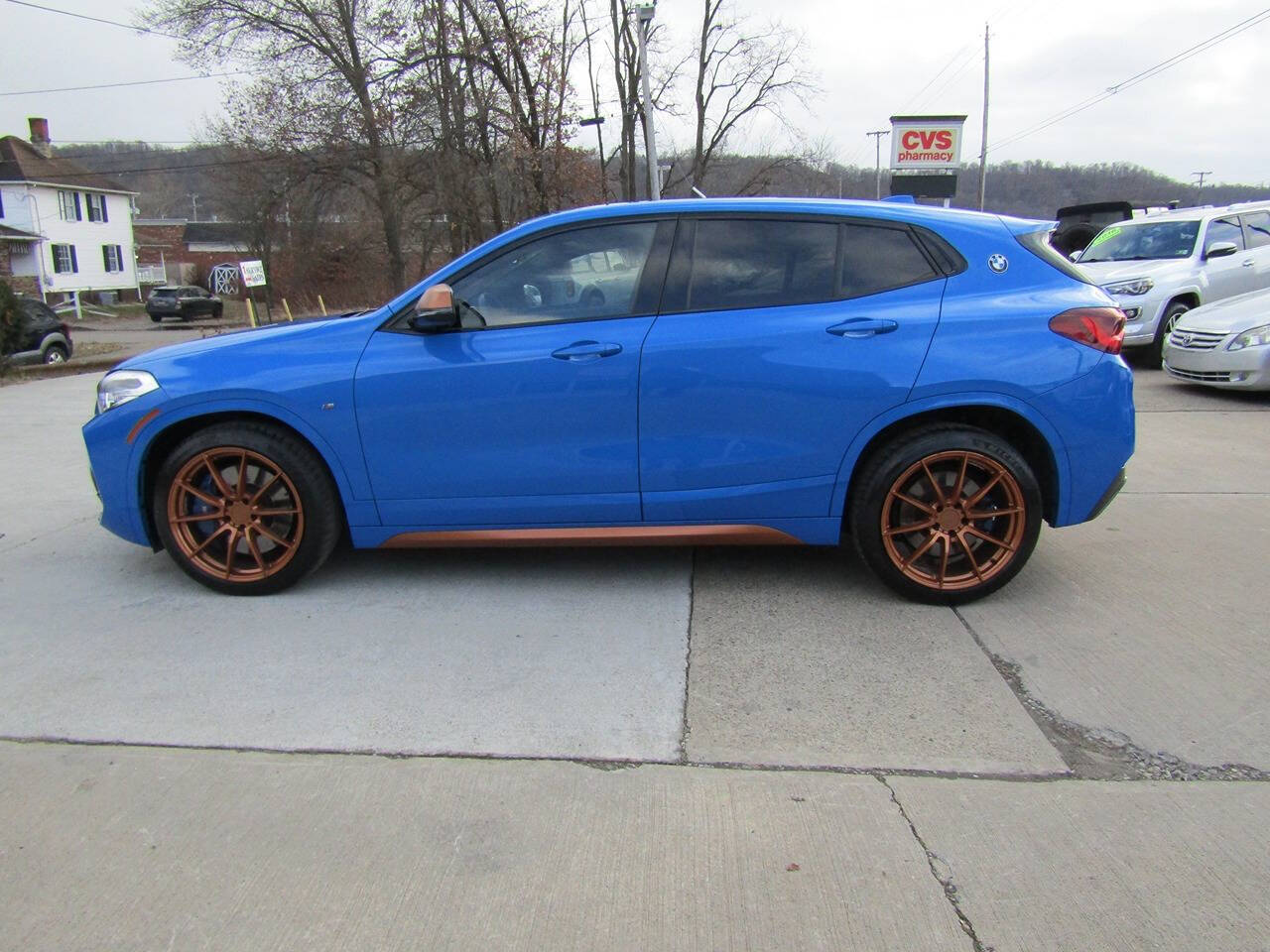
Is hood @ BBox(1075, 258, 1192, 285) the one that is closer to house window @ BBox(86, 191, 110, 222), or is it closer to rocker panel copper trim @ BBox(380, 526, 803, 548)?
rocker panel copper trim @ BBox(380, 526, 803, 548)

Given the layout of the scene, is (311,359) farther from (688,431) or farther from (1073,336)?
(1073,336)

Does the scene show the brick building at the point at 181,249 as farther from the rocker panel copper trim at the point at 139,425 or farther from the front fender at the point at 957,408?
the front fender at the point at 957,408

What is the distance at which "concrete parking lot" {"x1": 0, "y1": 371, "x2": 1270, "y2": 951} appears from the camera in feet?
7.53

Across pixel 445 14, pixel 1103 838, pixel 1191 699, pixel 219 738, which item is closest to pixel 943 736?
pixel 1103 838

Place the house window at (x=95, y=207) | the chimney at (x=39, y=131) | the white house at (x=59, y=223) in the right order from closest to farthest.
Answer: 1. the white house at (x=59, y=223)
2. the house window at (x=95, y=207)
3. the chimney at (x=39, y=131)

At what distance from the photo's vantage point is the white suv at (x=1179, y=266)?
11.4 meters

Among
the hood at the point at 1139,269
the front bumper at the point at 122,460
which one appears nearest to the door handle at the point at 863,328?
the front bumper at the point at 122,460

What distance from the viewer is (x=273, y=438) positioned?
165 inches

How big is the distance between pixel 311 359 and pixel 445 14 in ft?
78.9

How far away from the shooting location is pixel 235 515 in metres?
4.28

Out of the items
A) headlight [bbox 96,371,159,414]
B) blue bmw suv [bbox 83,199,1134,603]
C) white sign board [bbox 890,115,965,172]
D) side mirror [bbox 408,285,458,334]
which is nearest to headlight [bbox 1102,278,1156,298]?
blue bmw suv [bbox 83,199,1134,603]

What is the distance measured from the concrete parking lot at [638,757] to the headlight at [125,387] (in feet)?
3.12

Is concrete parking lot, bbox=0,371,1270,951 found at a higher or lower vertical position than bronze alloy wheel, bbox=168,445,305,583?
lower

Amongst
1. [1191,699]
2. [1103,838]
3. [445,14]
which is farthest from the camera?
[445,14]
